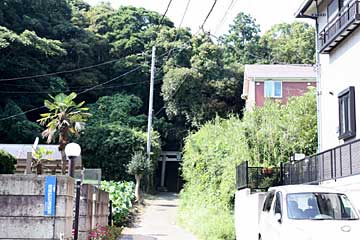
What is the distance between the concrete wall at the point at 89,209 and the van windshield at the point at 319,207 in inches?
224

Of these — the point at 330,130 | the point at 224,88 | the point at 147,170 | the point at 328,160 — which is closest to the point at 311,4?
the point at 330,130

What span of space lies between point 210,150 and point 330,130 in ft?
28.3

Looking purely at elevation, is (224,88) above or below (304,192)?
above

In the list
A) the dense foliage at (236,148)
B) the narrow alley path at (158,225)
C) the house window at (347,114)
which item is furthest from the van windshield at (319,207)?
the dense foliage at (236,148)

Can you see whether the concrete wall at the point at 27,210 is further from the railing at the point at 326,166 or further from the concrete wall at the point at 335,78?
the concrete wall at the point at 335,78

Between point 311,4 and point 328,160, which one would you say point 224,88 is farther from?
point 328,160

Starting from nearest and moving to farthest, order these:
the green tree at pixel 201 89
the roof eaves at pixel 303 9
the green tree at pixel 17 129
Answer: the roof eaves at pixel 303 9, the green tree at pixel 17 129, the green tree at pixel 201 89

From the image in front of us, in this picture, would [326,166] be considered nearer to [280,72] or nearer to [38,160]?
[38,160]

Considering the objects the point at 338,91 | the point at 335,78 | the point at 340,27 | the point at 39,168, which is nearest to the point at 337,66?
the point at 335,78

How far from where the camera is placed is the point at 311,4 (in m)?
18.4

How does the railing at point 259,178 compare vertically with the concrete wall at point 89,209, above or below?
above

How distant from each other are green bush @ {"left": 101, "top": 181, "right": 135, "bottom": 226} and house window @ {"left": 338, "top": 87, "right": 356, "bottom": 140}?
11367 millimetres

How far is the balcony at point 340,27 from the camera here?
1405 centimetres

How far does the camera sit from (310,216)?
30.0ft
